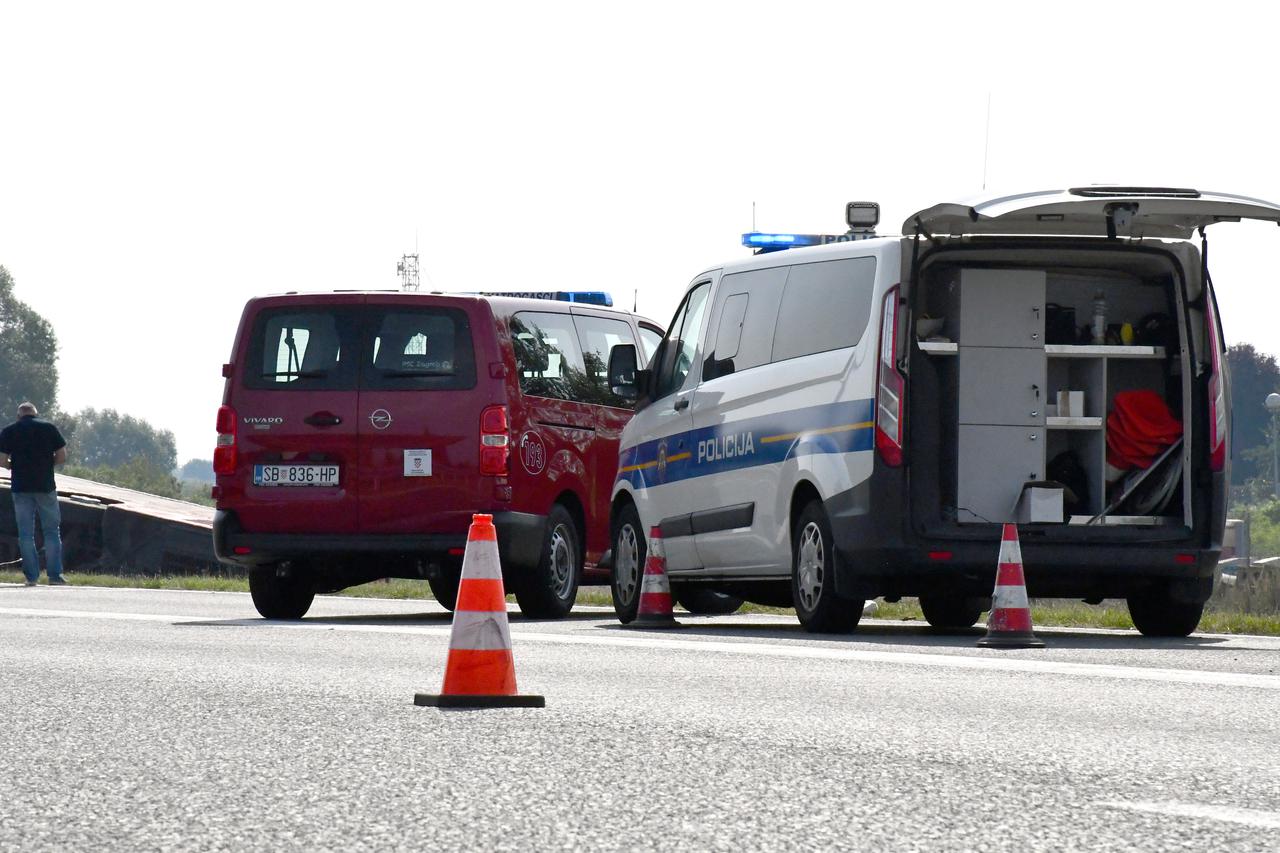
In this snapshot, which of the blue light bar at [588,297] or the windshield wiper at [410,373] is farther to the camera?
the blue light bar at [588,297]

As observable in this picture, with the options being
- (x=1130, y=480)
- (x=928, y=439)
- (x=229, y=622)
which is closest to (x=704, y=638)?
(x=928, y=439)

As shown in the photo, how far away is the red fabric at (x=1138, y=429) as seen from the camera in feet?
38.4

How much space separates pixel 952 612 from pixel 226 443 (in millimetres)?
4718

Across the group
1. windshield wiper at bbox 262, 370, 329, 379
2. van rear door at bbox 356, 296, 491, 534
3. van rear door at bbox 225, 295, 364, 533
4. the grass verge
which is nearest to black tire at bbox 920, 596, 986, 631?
the grass verge

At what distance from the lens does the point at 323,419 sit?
13.4m

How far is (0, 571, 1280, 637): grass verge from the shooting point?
502 inches

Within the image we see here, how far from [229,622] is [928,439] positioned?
4.55 m

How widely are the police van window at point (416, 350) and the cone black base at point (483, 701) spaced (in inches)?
245

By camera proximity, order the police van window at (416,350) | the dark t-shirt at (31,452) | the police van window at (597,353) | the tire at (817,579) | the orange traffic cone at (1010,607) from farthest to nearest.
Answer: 1. the dark t-shirt at (31,452)
2. the police van window at (597,353)
3. the police van window at (416,350)
4. the tire at (817,579)
5. the orange traffic cone at (1010,607)

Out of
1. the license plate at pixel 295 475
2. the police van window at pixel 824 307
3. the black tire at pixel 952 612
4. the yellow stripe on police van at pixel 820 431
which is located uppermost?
the police van window at pixel 824 307

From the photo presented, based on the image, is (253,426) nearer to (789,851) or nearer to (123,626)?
(123,626)

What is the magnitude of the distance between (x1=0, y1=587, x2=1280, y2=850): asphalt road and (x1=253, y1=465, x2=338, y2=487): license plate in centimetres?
297

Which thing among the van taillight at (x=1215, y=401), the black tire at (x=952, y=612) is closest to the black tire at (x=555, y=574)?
the black tire at (x=952, y=612)

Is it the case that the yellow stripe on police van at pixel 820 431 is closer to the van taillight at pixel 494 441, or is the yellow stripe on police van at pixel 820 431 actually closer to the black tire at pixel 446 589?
the van taillight at pixel 494 441
